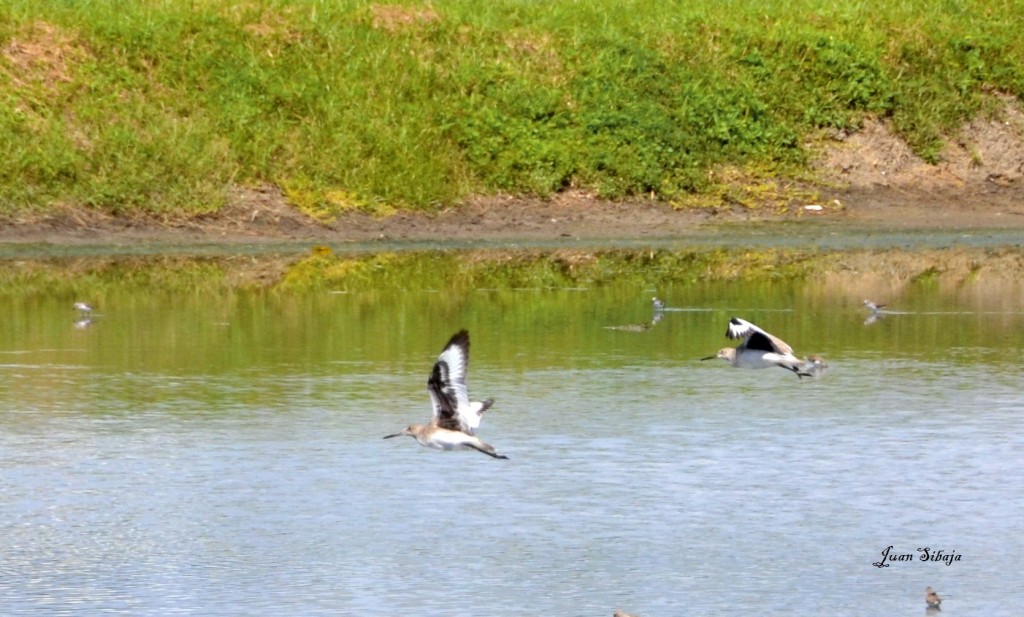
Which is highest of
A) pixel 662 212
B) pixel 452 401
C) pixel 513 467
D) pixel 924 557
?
pixel 662 212

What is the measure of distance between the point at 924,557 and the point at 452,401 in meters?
2.19

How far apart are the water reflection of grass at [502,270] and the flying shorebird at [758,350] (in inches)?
217

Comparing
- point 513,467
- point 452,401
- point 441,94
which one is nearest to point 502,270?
point 441,94

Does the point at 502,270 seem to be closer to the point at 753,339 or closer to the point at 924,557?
the point at 753,339

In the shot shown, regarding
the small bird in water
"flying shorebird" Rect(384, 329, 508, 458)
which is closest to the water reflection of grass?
the small bird in water

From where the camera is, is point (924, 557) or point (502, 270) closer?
point (924, 557)

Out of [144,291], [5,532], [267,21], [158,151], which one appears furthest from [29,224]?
[5,532]

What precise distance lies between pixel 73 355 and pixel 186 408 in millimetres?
2168

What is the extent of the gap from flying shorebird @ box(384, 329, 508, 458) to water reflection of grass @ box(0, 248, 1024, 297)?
738cm

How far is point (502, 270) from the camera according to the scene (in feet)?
56.1

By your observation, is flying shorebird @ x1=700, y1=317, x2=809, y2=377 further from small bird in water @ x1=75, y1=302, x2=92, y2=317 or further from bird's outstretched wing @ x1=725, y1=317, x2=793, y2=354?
small bird in water @ x1=75, y1=302, x2=92, y2=317

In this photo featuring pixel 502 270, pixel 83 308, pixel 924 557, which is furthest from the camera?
pixel 502 270

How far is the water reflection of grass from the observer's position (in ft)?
52.7

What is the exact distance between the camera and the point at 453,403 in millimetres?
8391
